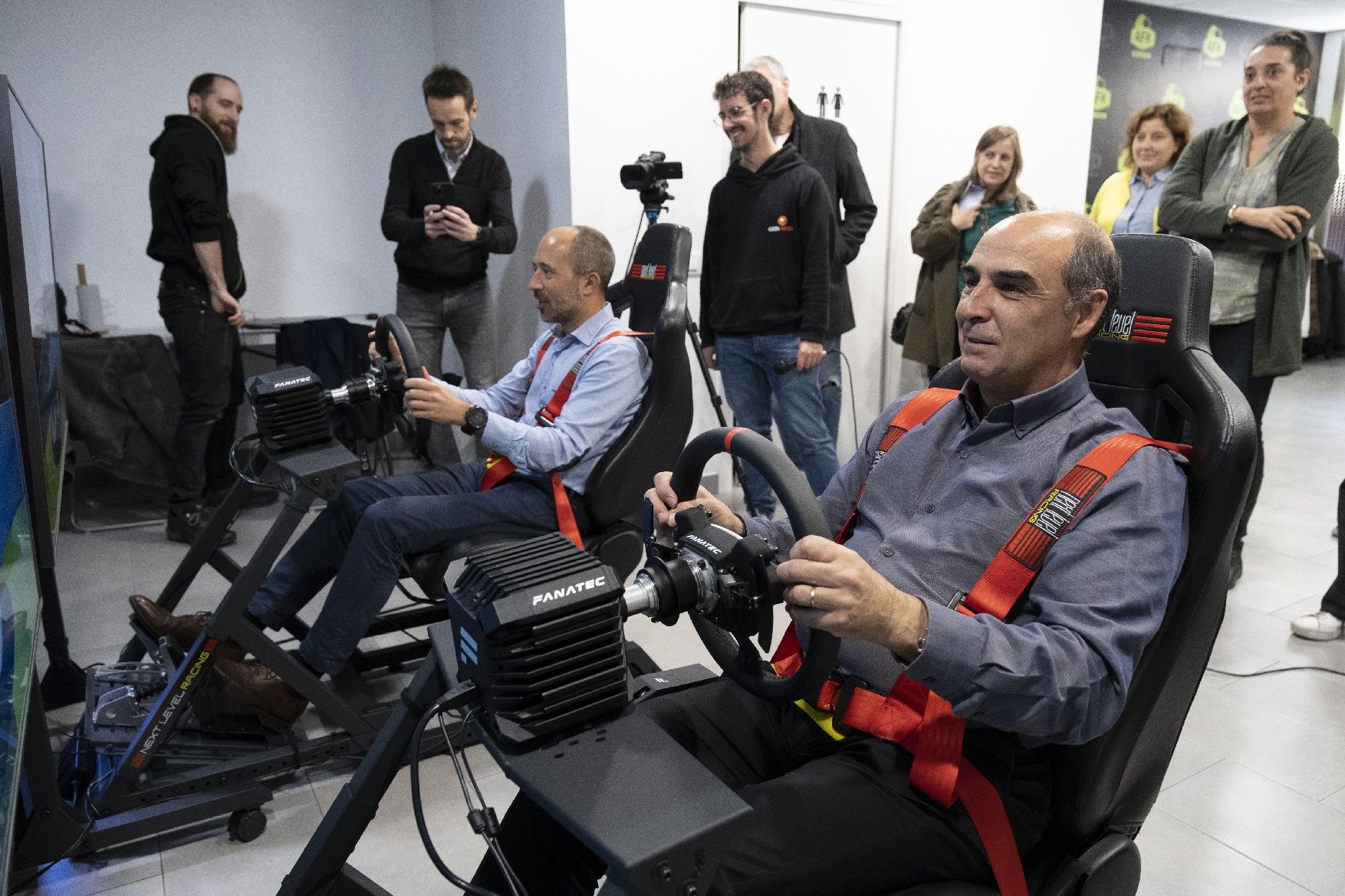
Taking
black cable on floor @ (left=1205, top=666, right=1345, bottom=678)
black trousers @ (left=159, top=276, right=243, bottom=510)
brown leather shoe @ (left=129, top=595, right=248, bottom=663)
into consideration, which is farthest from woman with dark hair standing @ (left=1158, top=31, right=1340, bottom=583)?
black trousers @ (left=159, top=276, right=243, bottom=510)

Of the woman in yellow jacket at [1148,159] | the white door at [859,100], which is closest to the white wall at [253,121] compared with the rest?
the white door at [859,100]

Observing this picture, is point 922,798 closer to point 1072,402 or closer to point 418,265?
point 1072,402

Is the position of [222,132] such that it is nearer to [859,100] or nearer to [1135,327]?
[859,100]

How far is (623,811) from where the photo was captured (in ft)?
2.78

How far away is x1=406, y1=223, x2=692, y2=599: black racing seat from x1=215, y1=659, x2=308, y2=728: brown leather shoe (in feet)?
1.25

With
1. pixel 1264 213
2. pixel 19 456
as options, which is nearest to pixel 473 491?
pixel 19 456

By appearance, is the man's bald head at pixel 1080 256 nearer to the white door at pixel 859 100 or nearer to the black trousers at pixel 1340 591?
the black trousers at pixel 1340 591

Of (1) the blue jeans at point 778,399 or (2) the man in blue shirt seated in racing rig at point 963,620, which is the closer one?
(2) the man in blue shirt seated in racing rig at point 963,620

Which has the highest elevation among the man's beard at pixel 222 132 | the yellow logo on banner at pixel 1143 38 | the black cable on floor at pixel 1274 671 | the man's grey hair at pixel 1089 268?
the yellow logo on banner at pixel 1143 38

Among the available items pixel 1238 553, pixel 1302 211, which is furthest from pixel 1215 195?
pixel 1238 553

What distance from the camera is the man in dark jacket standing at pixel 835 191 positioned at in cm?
383

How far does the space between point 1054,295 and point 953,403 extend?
0.78 ft

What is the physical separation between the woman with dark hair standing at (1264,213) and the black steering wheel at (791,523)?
2.28 meters

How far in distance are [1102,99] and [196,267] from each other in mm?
6151
